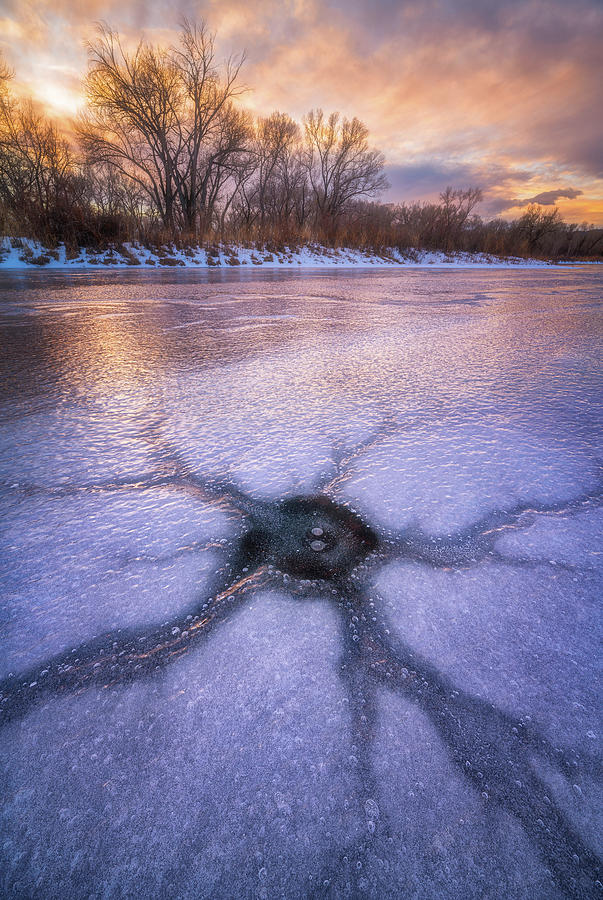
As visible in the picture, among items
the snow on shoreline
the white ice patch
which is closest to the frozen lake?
the white ice patch

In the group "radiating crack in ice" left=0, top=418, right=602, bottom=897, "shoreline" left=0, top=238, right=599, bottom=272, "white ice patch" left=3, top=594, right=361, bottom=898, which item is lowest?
"white ice patch" left=3, top=594, right=361, bottom=898

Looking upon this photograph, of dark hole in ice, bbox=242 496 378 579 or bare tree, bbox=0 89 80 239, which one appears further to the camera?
bare tree, bbox=0 89 80 239

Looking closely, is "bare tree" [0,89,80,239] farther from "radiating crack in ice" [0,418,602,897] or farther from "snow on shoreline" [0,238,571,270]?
"radiating crack in ice" [0,418,602,897]

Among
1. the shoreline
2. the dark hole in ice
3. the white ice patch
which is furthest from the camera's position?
the shoreline

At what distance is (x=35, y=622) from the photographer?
0.60m

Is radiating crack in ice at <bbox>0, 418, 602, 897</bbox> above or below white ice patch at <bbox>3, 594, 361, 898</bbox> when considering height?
above

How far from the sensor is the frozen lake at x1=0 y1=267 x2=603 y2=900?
383mm

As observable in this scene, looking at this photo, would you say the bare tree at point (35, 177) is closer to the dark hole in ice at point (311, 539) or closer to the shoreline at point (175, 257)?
the shoreline at point (175, 257)

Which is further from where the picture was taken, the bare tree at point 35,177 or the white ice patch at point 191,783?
the bare tree at point 35,177

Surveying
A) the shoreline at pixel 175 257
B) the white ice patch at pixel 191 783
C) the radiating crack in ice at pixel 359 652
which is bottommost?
the white ice patch at pixel 191 783

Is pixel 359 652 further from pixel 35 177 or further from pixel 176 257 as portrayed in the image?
pixel 35 177

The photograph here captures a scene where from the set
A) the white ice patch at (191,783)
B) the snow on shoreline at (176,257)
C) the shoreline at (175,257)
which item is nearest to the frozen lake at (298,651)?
the white ice patch at (191,783)

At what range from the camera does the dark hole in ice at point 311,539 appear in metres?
0.72

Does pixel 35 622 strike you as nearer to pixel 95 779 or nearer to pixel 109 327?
pixel 95 779
